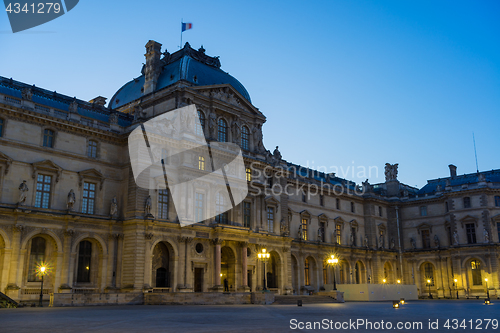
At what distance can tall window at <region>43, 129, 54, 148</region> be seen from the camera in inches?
1610

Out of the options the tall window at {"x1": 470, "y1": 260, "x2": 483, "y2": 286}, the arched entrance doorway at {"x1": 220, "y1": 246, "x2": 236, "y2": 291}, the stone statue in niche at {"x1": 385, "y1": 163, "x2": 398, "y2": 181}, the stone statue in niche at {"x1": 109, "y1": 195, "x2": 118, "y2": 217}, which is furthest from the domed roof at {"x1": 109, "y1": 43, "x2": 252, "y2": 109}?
the tall window at {"x1": 470, "y1": 260, "x2": 483, "y2": 286}

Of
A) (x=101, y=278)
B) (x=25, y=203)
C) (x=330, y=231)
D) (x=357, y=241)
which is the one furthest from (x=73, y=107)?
(x=357, y=241)

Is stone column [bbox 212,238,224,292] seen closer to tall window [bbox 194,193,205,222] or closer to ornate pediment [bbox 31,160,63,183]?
tall window [bbox 194,193,205,222]

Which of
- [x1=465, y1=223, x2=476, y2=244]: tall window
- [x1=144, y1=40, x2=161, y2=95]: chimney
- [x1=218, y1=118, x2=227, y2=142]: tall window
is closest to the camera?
[x1=218, y1=118, x2=227, y2=142]: tall window

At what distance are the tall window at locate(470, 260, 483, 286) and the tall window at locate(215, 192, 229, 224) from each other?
42698mm

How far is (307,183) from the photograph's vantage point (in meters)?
66.8

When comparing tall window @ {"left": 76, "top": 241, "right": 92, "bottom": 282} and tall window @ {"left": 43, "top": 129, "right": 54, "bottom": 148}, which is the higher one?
tall window @ {"left": 43, "top": 129, "right": 54, "bottom": 148}

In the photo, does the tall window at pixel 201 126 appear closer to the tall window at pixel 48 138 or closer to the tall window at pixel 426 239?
the tall window at pixel 48 138

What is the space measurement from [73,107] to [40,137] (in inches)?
169

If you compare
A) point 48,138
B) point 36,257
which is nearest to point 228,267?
point 36,257

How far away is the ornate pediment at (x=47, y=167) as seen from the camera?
39.5m

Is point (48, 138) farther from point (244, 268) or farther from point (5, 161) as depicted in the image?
point (244, 268)

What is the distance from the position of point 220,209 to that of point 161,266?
8.76 metres

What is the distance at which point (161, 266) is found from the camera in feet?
148
